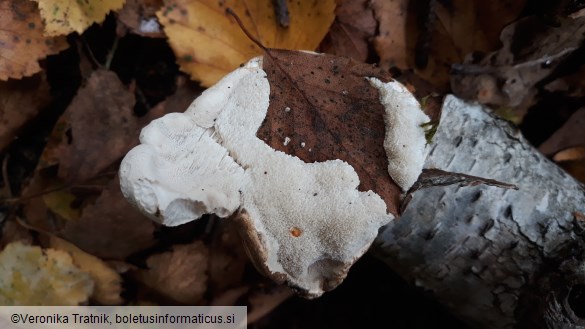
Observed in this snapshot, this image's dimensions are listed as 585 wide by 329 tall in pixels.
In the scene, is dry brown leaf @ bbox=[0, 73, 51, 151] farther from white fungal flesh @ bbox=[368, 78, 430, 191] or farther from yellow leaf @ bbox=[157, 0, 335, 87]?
white fungal flesh @ bbox=[368, 78, 430, 191]

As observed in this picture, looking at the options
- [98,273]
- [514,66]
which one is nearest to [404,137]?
[514,66]

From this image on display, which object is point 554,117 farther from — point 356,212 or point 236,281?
point 236,281

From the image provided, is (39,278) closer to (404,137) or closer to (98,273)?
(98,273)

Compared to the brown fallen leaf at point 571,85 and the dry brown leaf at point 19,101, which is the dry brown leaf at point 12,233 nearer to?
the dry brown leaf at point 19,101

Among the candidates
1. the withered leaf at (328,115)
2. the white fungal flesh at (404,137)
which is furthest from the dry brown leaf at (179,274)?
the white fungal flesh at (404,137)

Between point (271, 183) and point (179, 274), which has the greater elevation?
point (271, 183)

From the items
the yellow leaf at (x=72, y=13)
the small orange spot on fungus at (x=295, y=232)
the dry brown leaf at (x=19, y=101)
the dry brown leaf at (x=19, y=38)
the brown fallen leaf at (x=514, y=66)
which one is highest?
the brown fallen leaf at (x=514, y=66)
